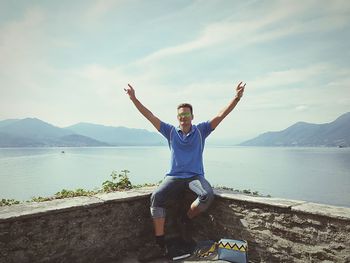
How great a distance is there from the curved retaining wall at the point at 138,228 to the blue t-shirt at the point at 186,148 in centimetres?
59

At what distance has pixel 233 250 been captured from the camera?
3664 mm

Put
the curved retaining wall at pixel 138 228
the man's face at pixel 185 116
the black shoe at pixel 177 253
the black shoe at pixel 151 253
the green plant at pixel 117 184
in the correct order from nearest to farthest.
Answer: the curved retaining wall at pixel 138 228
the black shoe at pixel 177 253
the black shoe at pixel 151 253
the man's face at pixel 185 116
the green plant at pixel 117 184

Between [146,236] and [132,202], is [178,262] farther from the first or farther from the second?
[132,202]

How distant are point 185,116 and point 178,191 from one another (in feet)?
3.98

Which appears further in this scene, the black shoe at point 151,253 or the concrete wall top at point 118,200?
the black shoe at point 151,253

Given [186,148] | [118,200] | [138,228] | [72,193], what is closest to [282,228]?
[186,148]

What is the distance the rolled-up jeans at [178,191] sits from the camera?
157 inches

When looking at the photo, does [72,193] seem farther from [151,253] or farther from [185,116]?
[185,116]

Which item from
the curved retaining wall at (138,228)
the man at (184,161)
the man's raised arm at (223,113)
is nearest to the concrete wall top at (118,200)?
the curved retaining wall at (138,228)

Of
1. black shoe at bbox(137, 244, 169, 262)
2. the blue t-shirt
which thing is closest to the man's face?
the blue t-shirt

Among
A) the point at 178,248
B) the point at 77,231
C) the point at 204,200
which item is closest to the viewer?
the point at 77,231

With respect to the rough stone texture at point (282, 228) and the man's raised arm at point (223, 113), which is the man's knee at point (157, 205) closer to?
the rough stone texture at point (282, 228)

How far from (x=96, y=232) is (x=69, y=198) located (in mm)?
691

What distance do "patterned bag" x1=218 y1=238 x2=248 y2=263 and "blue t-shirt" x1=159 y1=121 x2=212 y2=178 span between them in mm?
1087
